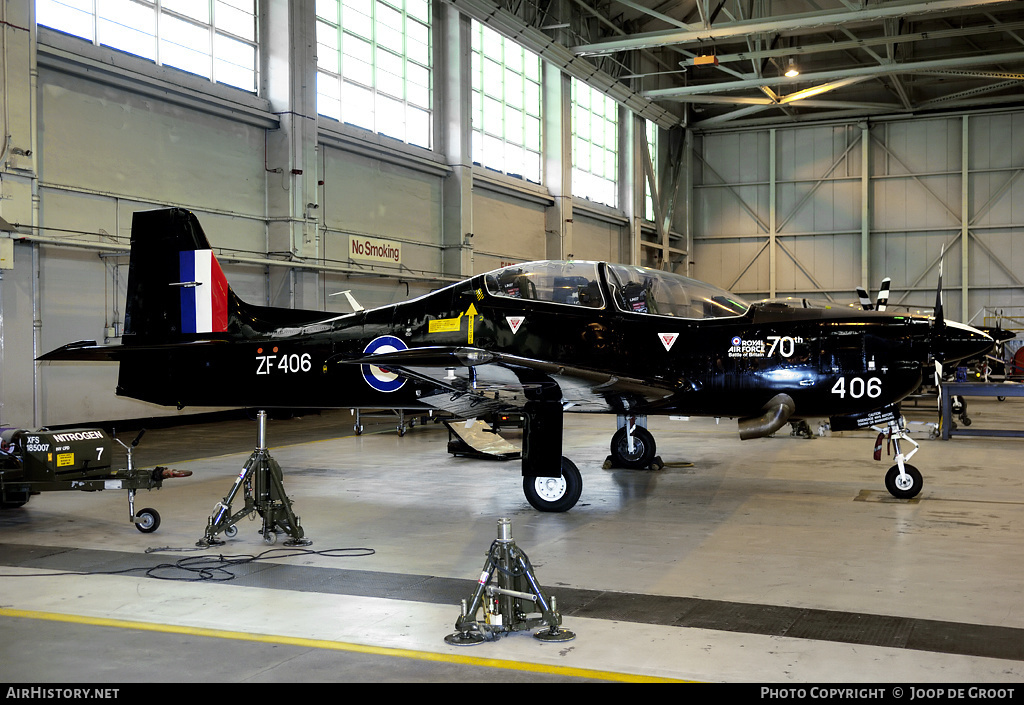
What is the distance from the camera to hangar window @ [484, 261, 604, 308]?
27.4 feet

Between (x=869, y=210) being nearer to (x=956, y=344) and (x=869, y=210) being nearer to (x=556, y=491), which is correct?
(x=956, y=344)

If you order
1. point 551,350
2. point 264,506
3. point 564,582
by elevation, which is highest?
point 551,350

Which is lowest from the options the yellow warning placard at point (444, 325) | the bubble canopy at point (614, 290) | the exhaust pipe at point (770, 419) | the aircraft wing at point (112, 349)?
the exhaust pipe at point (770, 419)

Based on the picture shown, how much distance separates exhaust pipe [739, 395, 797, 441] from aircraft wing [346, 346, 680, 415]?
745 millimetres

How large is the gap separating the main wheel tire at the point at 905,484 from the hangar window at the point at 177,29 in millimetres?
14239

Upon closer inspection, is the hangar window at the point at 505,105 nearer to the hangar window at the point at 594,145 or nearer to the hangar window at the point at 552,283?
the hangar window at the point at 594,145

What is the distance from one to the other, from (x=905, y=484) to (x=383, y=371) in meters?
5.20

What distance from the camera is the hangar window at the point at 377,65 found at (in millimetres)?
19938

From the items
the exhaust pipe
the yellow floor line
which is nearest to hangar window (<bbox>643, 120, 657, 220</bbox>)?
the exhaust pipe

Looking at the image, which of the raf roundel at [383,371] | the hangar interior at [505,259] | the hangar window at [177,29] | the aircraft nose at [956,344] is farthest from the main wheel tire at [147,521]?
the hangar window at [177,29]

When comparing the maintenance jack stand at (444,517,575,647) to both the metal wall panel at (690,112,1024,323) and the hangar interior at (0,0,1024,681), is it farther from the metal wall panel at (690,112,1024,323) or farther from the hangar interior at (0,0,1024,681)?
the metal wall panel at (690,112,1024,323)

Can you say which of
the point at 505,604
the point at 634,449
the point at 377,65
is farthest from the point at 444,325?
the point at 377,65

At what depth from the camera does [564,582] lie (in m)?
5.59

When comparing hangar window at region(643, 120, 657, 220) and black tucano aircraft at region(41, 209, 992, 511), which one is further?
hangar window at region(643, 120, 657, 220)
